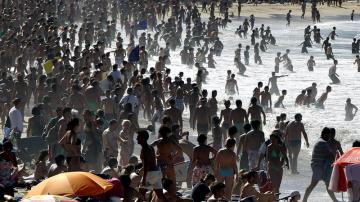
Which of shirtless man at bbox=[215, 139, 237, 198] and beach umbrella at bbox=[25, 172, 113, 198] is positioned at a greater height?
beach umbrella at bbox=[25, 172, 113, 198]

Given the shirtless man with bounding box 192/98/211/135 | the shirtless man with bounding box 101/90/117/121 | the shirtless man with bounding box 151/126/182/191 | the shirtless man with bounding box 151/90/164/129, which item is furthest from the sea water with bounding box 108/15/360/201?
the shirtless man with bounding box 151/126/182/191

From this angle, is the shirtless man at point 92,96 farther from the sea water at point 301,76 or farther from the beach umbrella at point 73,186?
the beach umbrella at point 73,186

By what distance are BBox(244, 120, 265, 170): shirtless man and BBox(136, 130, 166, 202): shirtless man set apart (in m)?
3.55

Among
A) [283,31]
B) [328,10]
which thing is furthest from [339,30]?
[328,10]

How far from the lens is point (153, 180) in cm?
1163

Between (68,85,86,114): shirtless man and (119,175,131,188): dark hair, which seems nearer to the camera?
(119,175,131,188): dark hair

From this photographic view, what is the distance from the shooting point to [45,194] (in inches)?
396

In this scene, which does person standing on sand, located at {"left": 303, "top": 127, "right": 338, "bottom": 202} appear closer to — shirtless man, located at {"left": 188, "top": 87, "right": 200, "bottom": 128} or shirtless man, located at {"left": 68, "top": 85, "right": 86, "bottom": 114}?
shirtless man, located at {"left": 68, "top": 85, "right": 86, "bottom": 114}

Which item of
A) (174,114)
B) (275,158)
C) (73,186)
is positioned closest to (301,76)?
(174,114)

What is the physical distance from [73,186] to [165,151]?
2806mm

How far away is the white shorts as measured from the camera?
11.5 meters

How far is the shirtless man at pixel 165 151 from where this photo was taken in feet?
42.3

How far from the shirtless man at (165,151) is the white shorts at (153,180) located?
1.06 meters

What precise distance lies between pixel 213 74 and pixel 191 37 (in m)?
8.44
